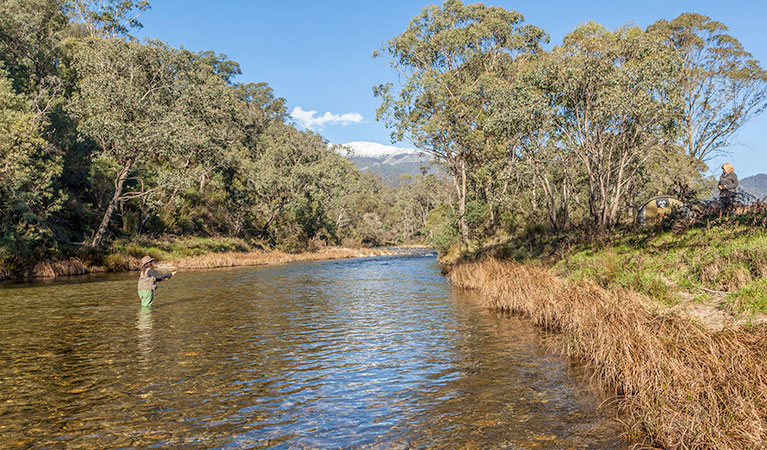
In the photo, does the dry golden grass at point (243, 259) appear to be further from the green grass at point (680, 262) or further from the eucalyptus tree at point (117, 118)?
the green grass at point (680, 262)

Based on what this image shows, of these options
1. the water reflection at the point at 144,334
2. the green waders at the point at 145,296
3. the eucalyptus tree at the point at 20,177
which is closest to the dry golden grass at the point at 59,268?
the eucalyptus tree at the point at 20,177

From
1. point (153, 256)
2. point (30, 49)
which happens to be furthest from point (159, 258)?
point (30, 49)

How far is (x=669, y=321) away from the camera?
10.1m

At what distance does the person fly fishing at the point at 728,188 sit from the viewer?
18.6m

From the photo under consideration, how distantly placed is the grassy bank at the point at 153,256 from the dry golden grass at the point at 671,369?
3231 cm

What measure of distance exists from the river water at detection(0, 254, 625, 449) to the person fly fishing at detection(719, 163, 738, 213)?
375 inches

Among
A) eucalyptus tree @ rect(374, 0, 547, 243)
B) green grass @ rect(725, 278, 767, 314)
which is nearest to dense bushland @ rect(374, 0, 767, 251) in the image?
eucalyptus tree @ rect(374, 0, 547, 243)

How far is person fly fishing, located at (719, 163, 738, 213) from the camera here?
61.1 feet

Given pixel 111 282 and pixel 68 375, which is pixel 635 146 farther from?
pixel 111 282

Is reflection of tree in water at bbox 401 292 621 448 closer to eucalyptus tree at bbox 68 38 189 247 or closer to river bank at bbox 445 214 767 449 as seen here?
river bank at bbox 445 214 767 449

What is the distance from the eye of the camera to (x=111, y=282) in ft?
95.0

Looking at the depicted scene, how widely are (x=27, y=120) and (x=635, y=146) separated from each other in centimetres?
3647

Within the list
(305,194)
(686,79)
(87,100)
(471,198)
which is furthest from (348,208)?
(686,79)

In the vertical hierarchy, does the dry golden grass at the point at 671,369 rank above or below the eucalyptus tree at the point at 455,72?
below
